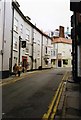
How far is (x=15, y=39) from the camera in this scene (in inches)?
1321

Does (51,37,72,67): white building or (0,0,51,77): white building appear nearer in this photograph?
(0,0,51,77): white building

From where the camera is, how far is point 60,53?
79688mm

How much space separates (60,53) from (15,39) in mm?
47000

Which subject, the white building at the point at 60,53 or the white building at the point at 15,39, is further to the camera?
the white building at the point at 60,53

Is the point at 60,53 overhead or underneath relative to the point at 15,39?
overhead

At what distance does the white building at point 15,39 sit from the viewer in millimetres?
26594

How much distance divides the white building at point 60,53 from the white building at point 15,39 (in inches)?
949

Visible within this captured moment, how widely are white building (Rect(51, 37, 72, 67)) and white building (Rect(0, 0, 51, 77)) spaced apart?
24114 mm

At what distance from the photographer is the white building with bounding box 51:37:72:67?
7962cm

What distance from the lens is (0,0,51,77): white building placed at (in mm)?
26594

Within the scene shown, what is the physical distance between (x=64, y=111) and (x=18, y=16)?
87.4 feet

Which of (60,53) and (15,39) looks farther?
(60,53)

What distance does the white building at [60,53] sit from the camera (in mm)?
79625

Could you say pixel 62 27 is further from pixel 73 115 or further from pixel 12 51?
pixel 73 115
